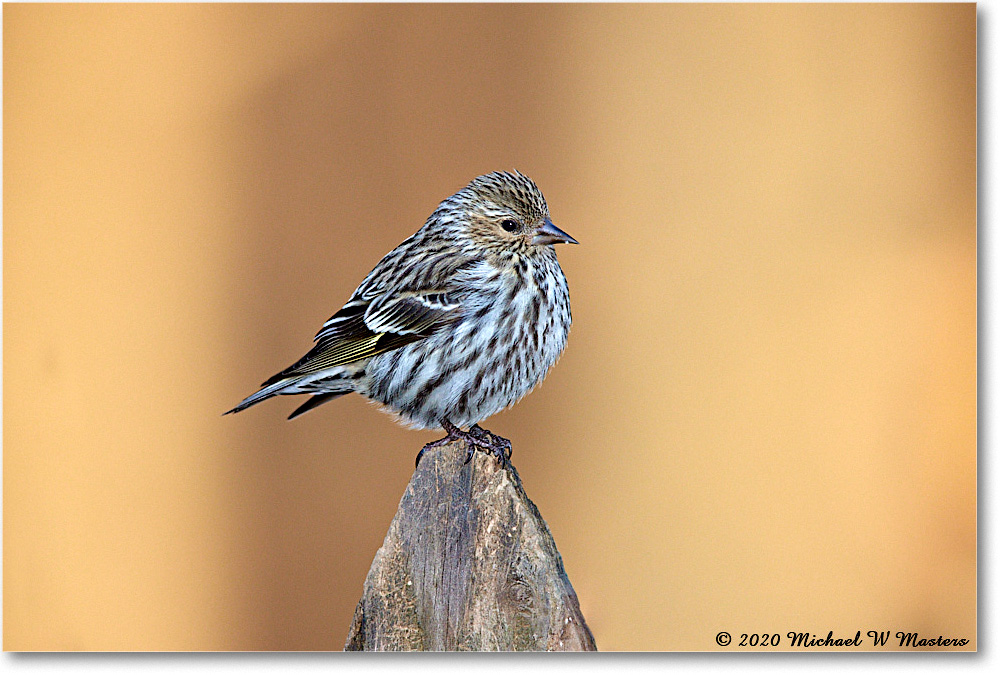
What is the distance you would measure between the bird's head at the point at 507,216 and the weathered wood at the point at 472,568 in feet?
1.87

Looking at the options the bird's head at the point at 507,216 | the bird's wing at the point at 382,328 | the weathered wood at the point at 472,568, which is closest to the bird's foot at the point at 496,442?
the weathered wood at the point at 472,568

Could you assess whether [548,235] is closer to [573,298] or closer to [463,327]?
[463,327]

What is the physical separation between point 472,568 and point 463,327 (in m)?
0.59

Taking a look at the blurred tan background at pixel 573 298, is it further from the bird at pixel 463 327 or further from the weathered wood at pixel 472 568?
the weathered wood at pixel 472 568

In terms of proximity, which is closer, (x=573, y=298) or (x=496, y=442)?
(x=496, y=442)

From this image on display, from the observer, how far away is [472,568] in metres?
1.70

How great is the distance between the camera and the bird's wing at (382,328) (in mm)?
2096

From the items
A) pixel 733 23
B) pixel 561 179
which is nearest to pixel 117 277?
pixel 561 179

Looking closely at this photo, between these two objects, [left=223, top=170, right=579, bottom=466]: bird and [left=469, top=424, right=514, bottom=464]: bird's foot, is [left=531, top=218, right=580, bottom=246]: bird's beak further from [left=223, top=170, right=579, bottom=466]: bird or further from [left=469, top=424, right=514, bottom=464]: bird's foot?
[left=469, top=424, right=514, bottom=464]: bird's foot

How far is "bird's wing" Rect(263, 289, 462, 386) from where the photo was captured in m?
2.10

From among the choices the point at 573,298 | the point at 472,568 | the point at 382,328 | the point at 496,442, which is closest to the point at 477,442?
the point at 496,442

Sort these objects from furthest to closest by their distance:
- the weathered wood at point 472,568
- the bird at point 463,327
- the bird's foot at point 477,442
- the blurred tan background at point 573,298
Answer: the blurred tan background at point 573,298 < the bird at point 463,327 < the bird's foot at point 477,442 < the weathered wood at point 472,568

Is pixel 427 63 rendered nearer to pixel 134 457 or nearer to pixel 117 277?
pixel 117 277

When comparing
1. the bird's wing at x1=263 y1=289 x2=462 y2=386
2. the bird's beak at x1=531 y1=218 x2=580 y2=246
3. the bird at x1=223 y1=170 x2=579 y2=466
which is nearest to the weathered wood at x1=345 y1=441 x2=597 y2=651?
the bird at x1=223 y1=170 x2=579 y2=466
